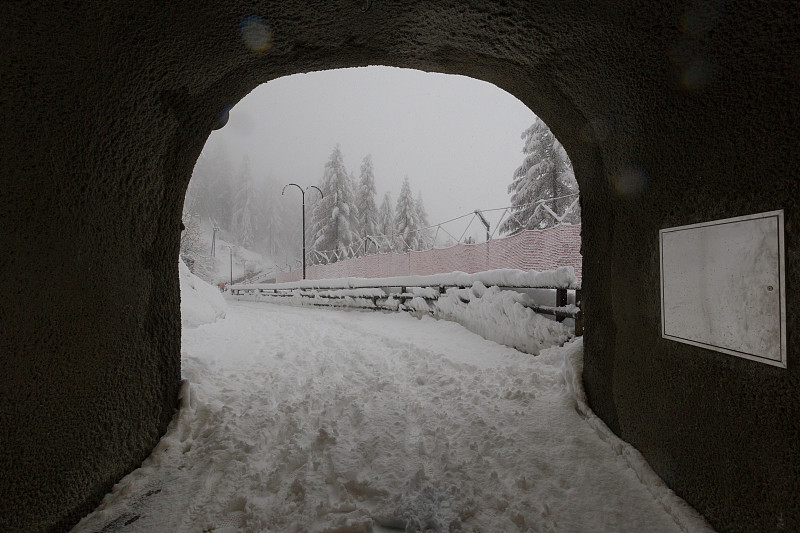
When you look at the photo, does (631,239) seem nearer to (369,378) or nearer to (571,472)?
(571,472)

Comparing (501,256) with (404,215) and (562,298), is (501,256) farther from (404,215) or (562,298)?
(404,215)

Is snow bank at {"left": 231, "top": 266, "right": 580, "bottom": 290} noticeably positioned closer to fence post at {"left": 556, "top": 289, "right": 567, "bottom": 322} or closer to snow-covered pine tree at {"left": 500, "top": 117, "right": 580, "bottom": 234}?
fence post at {"left": 556, "top": 289, "right": 567, "bottom": 322}

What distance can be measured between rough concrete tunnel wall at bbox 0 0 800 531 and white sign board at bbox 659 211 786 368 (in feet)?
0.21

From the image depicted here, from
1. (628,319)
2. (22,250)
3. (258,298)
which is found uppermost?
(22,250)

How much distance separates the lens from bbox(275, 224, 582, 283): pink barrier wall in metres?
8.42

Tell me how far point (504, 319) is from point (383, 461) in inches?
166

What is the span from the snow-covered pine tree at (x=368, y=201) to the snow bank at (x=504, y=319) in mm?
38953

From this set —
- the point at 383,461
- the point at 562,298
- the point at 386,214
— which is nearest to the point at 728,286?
the point at 383,461

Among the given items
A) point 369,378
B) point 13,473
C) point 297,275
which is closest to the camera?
point 13,473

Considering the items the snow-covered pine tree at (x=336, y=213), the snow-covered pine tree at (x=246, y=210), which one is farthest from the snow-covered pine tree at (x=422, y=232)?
the snow-covered pine tree at (x=246, y=210)

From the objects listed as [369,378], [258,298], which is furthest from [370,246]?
[369,378]

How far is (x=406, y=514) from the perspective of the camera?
2.18 meters

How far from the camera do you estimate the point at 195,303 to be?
10.1 metres

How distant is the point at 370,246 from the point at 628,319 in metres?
46.5
